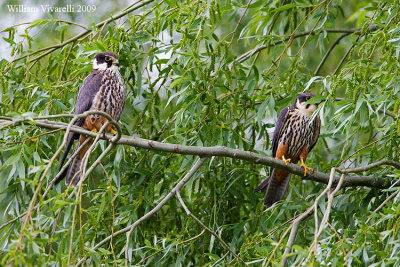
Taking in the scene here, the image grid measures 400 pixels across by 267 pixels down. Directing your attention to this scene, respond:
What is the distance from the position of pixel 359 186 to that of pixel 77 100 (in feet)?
5.94

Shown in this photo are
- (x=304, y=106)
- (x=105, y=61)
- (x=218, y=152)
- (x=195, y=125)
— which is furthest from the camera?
(x=304, y=106)

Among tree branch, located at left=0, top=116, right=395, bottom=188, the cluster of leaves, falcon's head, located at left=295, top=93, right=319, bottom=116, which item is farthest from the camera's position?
falcon's head, located at left=295, top=93, right=319, bottom=116

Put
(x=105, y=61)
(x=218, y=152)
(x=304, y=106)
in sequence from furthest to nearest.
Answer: (x=304, y=106)
(x=105, y=61)
(x=218, y=152)

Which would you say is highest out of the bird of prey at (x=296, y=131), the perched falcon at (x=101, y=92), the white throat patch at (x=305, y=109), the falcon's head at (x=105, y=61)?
the falcon's head at (x=105, y=61)

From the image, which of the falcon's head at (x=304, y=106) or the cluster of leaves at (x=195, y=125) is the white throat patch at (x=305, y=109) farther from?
the cluster of leaves at (x=195, y=125)

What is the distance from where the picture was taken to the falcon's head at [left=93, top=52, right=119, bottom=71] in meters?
3.44

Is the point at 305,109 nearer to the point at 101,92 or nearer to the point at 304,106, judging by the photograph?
the point at 304,106

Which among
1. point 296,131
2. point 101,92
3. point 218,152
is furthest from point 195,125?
point 296,131

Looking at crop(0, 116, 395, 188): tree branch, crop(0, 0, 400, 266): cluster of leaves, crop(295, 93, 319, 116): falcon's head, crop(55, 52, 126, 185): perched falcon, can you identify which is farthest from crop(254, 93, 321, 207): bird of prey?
crop(55, 52, 126, 185): perched falcon

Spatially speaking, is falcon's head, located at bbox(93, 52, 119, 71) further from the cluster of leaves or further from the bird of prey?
the bird of prey

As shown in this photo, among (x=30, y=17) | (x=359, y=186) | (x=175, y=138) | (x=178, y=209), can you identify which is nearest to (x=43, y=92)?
(x=175, y=138)

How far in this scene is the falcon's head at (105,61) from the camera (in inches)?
135

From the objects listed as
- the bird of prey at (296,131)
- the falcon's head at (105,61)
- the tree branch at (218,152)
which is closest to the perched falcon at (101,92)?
the falcon's head at (105,61)

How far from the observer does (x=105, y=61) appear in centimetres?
363
